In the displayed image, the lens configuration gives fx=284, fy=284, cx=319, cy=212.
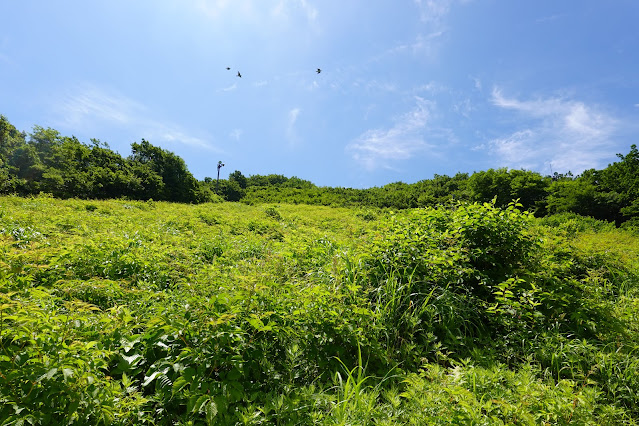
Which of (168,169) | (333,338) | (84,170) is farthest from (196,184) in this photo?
(333,338)

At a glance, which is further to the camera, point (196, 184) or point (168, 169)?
point (196, 184)

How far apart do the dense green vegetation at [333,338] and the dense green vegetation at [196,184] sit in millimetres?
11151

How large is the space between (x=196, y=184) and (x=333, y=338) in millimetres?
41548

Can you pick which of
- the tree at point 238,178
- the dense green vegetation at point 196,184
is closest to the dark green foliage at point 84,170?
the dense green vegetation at point 196,184

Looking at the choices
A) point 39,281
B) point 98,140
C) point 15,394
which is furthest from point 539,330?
point 98,140

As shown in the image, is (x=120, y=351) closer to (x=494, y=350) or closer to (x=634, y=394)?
(x=494, y=350)

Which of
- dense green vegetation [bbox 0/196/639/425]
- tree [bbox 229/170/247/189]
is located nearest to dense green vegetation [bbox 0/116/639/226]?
dense green vegetation [bbox 0/196/639/425]

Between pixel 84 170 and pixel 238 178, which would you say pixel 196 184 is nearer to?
pixel 84 170

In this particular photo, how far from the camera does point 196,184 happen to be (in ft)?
132

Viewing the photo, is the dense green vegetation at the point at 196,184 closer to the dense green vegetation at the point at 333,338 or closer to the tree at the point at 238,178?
the dense green vegetation at the point at 333,338

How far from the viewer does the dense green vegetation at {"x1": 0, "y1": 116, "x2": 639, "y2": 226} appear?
2125cm

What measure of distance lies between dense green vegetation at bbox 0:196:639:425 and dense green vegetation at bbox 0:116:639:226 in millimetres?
11151

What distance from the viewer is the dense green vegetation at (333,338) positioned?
1833 millimetres

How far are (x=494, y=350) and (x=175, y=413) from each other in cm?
305
